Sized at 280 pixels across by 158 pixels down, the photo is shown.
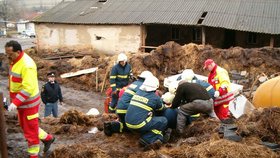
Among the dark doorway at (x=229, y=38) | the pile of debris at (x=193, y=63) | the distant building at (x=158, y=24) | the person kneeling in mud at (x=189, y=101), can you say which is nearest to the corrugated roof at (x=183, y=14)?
the distant building at (x=158, y=24)

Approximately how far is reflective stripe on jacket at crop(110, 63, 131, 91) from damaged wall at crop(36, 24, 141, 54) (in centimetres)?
1263

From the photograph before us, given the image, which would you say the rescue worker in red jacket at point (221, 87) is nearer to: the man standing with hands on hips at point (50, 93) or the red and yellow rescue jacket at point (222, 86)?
the red and yellow rescue jacket at point (222, 86)

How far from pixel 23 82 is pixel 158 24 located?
18.9m

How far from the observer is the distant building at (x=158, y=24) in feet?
71.7

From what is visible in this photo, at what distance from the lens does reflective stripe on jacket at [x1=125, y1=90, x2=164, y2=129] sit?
652 centimetres

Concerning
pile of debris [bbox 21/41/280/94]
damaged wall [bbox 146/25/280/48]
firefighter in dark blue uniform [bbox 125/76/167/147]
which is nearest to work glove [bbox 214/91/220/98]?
firefighter in dark blue uniform [bbox 125/76/167/147]

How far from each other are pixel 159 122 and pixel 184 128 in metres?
0.83

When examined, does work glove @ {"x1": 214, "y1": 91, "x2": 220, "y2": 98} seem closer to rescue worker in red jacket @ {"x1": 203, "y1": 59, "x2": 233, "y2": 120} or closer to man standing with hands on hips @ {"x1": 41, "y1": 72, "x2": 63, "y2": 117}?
rescue worker in red jacket @ {"x1": 203, "y1": 59, "x2": 233, "y2": 120}

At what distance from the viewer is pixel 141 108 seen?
6.51 metres

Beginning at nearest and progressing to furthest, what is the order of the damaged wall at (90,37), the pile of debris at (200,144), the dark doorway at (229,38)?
the pile of debris at (200,144) → the damaged wall at (90,37) → the dark doorway at (229,38)

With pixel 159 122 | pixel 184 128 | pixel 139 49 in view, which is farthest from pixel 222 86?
pixel 139 49

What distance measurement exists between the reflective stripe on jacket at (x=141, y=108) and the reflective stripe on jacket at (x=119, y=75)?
11.8ft

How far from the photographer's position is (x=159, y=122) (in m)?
6.74

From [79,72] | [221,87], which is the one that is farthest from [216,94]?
[79,72]
